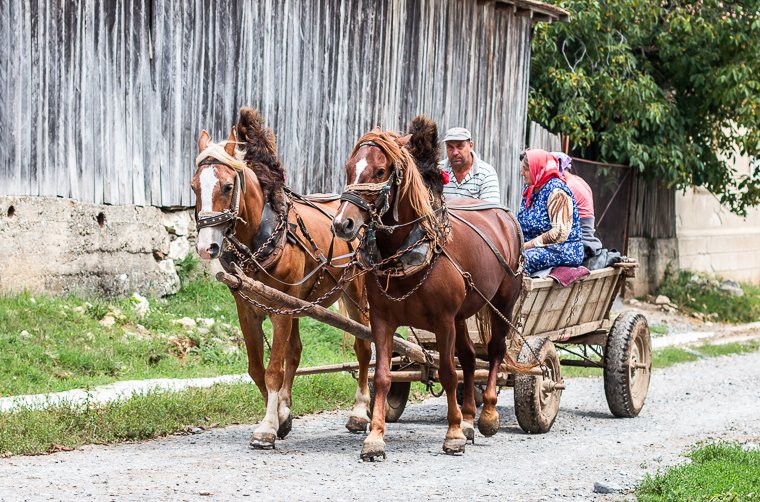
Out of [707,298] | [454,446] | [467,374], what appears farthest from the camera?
[707,298]

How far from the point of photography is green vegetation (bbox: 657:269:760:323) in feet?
68.5

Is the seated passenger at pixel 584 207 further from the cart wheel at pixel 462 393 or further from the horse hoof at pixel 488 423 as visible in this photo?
the horse hoof at pixel 488 423

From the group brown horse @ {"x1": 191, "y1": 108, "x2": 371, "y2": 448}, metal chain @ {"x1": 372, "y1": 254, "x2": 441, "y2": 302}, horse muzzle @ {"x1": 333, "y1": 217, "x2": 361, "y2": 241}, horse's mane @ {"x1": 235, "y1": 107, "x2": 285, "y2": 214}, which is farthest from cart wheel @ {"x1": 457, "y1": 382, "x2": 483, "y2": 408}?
horse muzzle @ {"x1": 333, "y1": 217, "x2": 361, "y2": 241}

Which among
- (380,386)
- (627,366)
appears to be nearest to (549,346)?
(627,366)

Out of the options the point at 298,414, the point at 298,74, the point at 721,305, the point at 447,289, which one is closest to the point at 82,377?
the point at 298,414

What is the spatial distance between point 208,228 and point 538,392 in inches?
125

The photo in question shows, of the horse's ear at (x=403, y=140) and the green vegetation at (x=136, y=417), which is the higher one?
the horse's ear at (x=403, y=140)

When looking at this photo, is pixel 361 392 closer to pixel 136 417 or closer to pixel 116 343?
pixel 136 417

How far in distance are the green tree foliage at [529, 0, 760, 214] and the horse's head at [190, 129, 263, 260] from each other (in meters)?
11.6

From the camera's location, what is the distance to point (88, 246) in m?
12.3

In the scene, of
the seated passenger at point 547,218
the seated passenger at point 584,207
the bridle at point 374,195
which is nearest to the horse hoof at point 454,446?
the bridle at point 374,195

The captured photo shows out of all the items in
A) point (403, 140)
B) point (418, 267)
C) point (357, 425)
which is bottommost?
point (357, 425)

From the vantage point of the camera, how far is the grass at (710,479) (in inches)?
258

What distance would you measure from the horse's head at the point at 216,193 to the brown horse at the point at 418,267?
0.83 m
